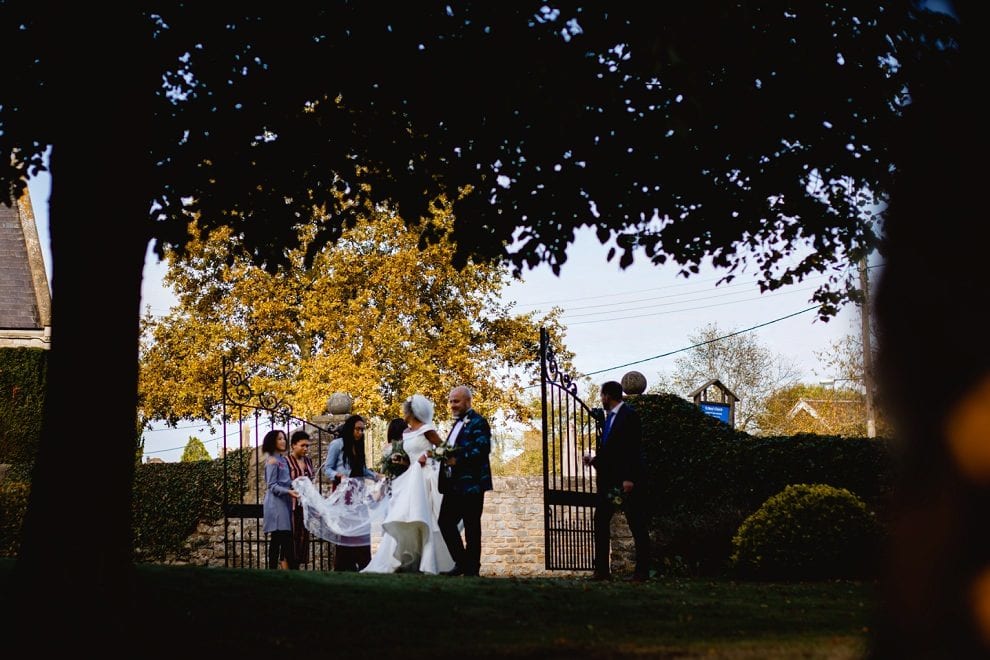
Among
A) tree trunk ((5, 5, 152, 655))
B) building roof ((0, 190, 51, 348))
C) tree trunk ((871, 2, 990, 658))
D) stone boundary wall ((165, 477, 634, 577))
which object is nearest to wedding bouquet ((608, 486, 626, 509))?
tree trunk ((5, 5, 152, 655))

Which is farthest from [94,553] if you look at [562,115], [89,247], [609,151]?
[609,151]

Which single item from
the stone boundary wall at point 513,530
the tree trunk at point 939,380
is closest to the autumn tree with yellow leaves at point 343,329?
the stone boundary wall at point 513,530

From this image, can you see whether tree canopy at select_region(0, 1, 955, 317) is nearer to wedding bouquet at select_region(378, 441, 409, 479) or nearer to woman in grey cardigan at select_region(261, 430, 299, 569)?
wedding bouquet at select_region(378, 441, 409, 479)

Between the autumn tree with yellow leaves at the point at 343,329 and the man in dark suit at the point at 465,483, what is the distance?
18.5 meters

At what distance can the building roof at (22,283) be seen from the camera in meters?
27.0

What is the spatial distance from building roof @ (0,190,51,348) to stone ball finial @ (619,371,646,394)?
16.8 metres

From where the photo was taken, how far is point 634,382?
16.7 meters

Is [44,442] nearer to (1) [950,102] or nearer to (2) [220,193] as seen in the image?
(2) [220,193]

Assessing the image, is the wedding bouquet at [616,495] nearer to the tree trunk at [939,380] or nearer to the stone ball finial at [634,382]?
the stone ball finial at [634,382]

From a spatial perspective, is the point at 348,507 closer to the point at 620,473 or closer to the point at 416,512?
the point at 416,512

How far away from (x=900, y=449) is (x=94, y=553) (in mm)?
4764

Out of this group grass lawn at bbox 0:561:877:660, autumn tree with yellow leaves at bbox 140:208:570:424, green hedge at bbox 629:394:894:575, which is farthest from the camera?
autumn tree with yellow leaves at bbox 140:208:570:424

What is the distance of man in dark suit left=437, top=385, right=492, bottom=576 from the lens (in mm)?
10961

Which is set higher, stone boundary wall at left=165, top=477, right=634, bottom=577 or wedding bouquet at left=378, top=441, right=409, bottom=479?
wedding bouquet at left=378, top=441, right=409, bottom=479
